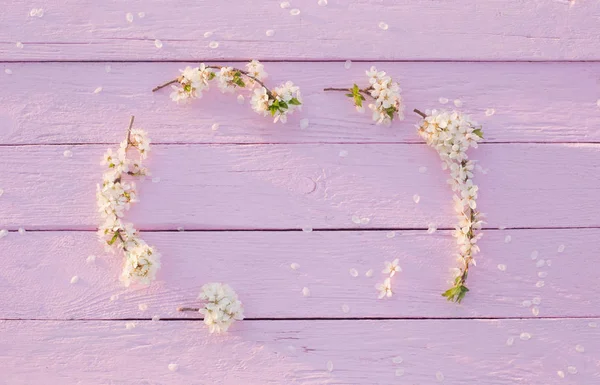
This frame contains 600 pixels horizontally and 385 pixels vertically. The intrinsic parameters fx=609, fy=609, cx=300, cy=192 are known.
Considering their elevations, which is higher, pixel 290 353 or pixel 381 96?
pixel 381 96

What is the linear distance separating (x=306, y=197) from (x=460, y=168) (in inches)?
9.7

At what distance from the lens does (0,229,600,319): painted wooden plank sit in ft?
3.18

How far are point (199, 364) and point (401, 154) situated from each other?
46cm

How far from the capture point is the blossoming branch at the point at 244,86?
948 mm

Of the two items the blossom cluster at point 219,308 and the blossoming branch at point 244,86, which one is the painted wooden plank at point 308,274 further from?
the blossoming branch at point 244,86

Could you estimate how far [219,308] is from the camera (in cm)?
92

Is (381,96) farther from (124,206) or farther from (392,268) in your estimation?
(124,206)

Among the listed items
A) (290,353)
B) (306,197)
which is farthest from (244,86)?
(290,353)

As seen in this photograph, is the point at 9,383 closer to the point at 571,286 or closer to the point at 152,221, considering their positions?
the point at 152,221
